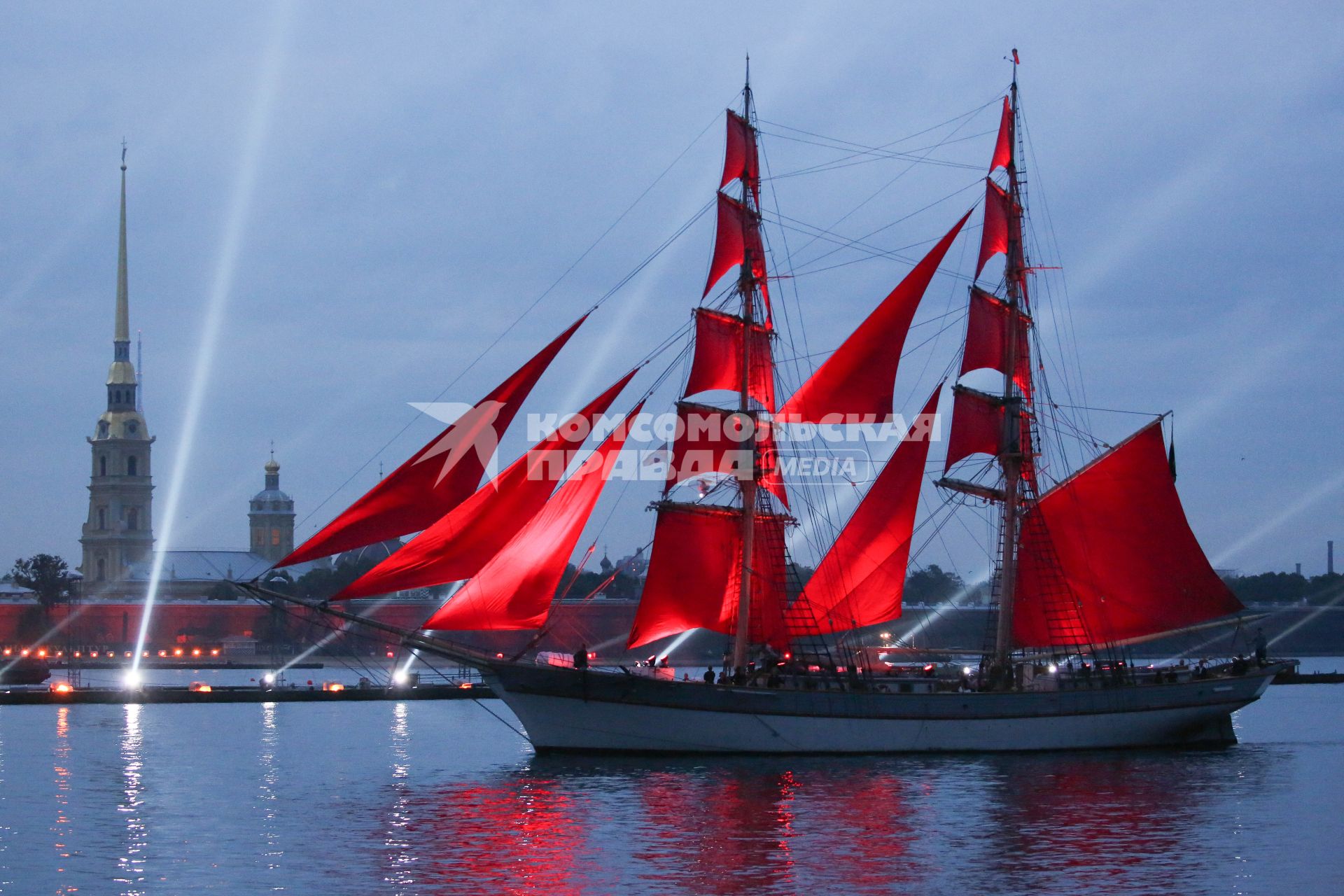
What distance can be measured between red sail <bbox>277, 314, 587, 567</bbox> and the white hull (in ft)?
17.6

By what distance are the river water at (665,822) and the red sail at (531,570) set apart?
3420 millimetres

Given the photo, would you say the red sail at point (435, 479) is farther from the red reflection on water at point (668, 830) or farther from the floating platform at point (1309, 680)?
the floating platform at point (1309, 680)

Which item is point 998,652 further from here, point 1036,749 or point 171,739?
point 171,739

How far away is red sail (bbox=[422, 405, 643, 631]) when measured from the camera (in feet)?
121

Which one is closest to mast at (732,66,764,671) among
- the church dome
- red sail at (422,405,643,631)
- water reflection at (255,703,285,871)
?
red sail at (422,405,643,631)

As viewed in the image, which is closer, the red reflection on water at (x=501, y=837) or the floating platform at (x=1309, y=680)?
the red reflection on water at (x=501, y=837)

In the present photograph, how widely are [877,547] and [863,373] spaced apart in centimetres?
448

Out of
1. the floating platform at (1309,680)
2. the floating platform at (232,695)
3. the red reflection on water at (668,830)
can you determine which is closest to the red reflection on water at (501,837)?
the red reflection on water at (668,830)

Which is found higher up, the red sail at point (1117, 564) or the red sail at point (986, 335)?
the red sail at point (986, 335)

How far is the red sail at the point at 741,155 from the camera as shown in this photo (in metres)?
42.2

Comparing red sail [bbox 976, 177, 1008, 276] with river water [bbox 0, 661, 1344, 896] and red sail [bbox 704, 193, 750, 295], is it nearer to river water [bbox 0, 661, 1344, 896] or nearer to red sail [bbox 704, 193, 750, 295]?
red sail [bbox 704, 193, 750, 295]

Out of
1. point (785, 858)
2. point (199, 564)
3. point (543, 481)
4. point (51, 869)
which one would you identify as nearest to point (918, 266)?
point (543, 481)

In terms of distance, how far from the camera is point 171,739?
51.6m

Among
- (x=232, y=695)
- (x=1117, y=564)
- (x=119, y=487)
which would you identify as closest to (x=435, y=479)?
(x=1117, y=564)
